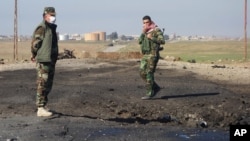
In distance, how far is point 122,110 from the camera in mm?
11930

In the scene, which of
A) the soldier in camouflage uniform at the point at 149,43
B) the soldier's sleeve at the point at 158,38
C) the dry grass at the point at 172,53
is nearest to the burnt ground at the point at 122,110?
the soldier in camouflage uniform at the point at 149,43

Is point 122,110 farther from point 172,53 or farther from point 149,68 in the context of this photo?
point 172,53

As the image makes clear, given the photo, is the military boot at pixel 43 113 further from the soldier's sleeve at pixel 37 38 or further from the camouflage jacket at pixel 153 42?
the camouflage jacket at pixel 153 42

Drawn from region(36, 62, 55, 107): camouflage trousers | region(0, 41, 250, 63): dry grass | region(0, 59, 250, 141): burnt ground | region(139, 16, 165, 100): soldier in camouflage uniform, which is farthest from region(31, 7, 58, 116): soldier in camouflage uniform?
region(0, 41, 250, 63): dry grass

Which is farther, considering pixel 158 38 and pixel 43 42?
pixel 158 38

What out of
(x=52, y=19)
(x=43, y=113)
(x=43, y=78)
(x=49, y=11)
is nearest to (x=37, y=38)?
(x=52, y=19)

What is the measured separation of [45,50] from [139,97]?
428 centimetres

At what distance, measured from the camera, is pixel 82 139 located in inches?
336

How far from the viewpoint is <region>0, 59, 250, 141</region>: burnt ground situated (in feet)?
29.7

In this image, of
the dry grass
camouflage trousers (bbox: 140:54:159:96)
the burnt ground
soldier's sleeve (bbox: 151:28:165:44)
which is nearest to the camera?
the burnt ground

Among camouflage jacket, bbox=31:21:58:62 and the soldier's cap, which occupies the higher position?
the soldier's cap

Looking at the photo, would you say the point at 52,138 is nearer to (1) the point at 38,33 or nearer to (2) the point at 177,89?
(1) the point at 38,33

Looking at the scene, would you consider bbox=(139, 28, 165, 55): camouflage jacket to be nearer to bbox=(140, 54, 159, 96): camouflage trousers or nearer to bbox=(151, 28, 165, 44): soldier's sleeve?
bbox=(151, 28, 165, 44): soldier's sleeve

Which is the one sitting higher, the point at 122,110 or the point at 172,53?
the point at 122,110
